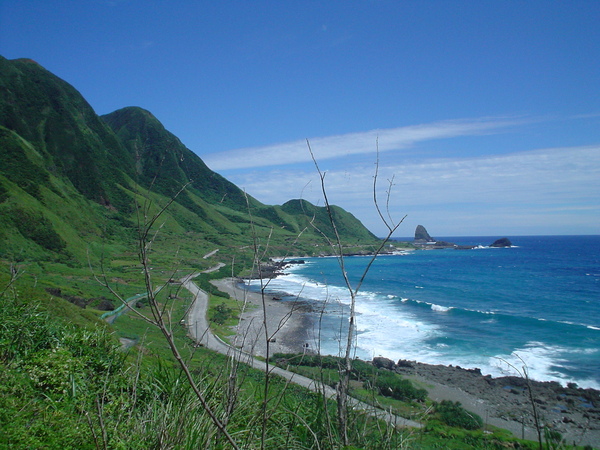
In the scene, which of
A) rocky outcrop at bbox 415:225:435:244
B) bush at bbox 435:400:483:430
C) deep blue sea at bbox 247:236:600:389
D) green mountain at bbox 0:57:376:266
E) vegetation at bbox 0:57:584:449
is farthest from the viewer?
rocky outcrop at bbox 415:225:435:244

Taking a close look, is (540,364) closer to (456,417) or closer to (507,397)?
(507,397)

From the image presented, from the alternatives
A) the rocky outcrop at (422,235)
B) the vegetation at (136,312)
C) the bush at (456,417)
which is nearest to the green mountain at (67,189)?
the vegetation at (136,312)

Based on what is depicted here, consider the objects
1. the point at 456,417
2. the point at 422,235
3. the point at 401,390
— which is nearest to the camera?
the point at 456,417

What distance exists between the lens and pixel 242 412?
3965 millimetres

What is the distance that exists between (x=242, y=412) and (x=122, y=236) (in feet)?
209

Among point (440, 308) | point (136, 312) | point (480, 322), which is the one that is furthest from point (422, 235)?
point (136, 312)

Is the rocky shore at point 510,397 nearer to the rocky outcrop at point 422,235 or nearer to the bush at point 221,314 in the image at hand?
the bush at point 221,314

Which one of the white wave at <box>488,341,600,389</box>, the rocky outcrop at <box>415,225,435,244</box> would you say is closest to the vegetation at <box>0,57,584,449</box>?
the white wave at <box>488,341,600,389</box>

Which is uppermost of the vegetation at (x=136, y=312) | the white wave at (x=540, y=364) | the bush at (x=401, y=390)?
the vegetation at (x=136, y=312)

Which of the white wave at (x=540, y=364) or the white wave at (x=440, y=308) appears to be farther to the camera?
the white wave at (x=440, y=308)

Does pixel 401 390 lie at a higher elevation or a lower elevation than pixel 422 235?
lower

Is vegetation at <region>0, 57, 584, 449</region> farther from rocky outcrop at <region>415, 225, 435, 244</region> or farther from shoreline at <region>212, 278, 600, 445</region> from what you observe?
rocky outcrop at <region>415, 225, 435, 244</region>

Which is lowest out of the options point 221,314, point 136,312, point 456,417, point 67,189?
point 456,417

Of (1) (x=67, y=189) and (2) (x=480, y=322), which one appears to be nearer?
(2) (x=480, y=322)
